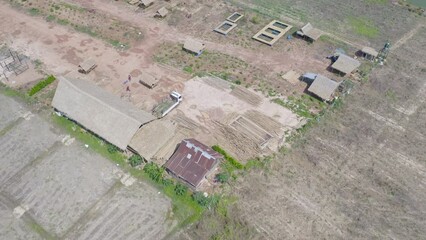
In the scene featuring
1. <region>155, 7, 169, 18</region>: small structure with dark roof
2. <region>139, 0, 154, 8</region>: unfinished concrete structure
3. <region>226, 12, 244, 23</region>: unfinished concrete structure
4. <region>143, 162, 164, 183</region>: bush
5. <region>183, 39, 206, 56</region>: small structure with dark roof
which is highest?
<region>226, 12, 244, 23</region>: unfinished concrete structure

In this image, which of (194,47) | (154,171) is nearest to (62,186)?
(154,171)

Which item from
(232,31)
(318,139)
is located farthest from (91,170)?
(232,31)

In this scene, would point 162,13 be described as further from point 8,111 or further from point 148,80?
point 8,111

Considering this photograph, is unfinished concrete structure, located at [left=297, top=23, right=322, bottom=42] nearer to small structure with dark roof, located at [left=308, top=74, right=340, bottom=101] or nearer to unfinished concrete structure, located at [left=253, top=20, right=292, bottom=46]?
unfinished concrete structure, located at [left=253, top=20, right=292, bottom=46]

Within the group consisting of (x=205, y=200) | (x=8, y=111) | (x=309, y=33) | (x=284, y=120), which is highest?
(x=309, y=33)

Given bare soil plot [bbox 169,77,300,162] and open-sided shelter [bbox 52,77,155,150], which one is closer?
open-sided shelter [bbox 52,77,155,150]

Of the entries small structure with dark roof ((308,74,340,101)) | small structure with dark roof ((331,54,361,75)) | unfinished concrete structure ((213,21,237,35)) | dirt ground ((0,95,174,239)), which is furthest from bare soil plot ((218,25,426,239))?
unfinished concrete structure ((213,21,237,35))

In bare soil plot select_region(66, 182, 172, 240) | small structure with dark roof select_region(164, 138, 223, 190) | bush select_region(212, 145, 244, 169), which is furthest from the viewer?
bush select_region(212, 145, 244, 169)
